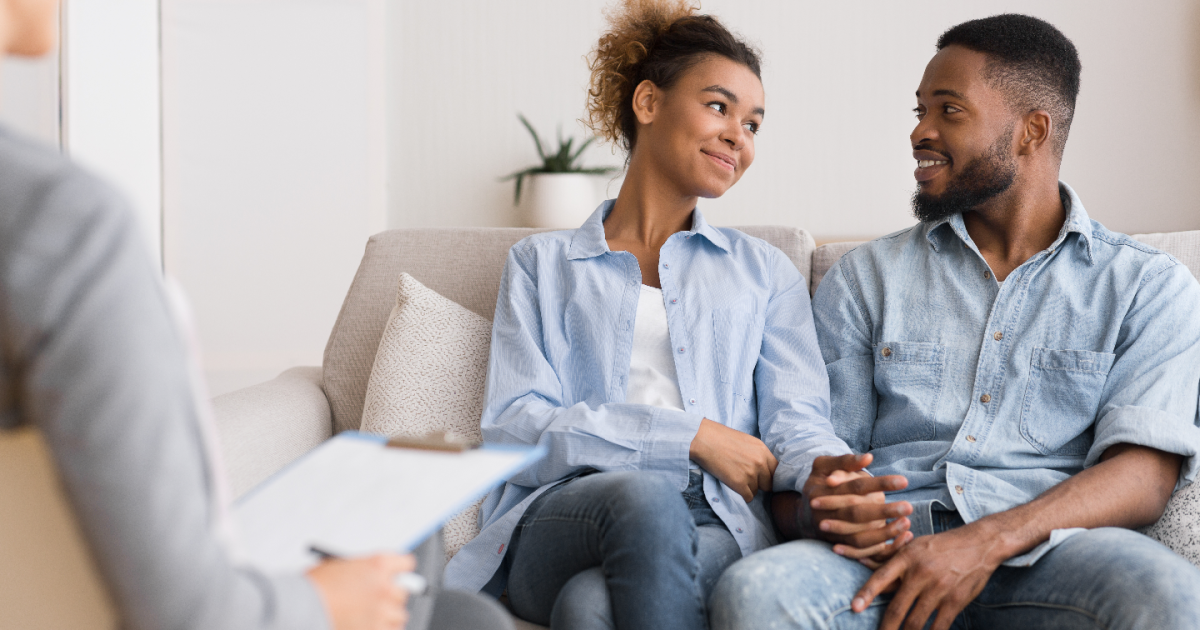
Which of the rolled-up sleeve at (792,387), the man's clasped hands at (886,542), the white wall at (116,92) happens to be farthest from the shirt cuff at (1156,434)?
the white wall at (116,92)

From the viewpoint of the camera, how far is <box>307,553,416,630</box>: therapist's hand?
467 mm

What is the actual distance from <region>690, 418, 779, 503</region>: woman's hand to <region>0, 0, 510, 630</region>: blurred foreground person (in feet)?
2.83

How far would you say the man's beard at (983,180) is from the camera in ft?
4.67

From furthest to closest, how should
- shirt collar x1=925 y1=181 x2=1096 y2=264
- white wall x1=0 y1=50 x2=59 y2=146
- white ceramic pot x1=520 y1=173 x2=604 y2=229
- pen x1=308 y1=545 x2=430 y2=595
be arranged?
1. white ceramic pot x1=520 y1=173 x2=604 y2=229
2. white wall x1=0 y1=50 x2=59 y2=146
3. shirt collar x1=925 y1=181 x2=1096 y2=264
4. pen x1=308 y1=545 x2=430 y2=595

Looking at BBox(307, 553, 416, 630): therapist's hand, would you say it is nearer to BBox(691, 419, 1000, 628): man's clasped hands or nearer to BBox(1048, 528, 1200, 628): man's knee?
BBox(691, 419, 1000, 628): man's clasped hands

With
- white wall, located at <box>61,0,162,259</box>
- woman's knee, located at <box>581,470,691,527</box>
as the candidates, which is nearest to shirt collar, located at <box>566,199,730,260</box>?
woman's knee, located at <box>581,470,691,527</box>

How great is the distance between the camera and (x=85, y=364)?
38 cm

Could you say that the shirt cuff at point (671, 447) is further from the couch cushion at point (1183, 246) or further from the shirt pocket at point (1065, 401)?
A: the couch cushion at point (1183, 246)

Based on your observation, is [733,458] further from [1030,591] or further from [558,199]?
[558,199]

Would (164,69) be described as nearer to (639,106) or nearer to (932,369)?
(639,106)

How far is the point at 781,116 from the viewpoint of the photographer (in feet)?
11.2

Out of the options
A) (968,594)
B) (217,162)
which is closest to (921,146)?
(968,594)

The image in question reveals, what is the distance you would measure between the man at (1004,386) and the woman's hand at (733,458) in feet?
0.50

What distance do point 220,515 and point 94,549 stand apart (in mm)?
56
